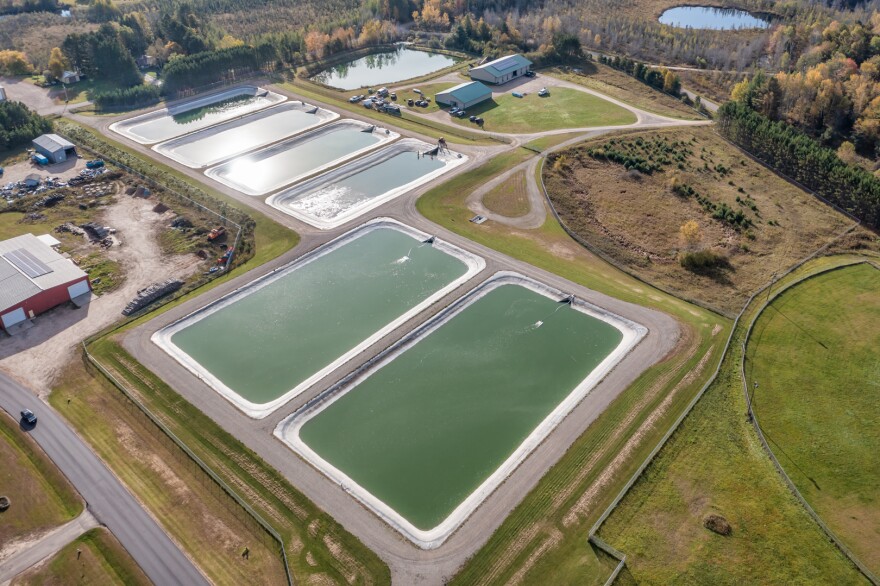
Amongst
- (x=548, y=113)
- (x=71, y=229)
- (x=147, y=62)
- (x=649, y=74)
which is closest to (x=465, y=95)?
(x=548, y=113)

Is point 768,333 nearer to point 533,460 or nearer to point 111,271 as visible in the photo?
point 533,460

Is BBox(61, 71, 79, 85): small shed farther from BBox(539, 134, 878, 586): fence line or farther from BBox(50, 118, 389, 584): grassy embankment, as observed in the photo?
BBox(539, 134, 878, 586): fence line

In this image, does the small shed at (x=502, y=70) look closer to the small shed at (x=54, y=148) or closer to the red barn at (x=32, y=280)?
the small shed at (x=54, y=148)

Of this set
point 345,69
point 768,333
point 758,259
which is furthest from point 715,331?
point 345,69

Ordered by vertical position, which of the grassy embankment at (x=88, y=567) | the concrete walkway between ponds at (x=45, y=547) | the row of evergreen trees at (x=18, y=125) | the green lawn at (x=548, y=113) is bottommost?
the grassy embankment at (x=88, y=567)

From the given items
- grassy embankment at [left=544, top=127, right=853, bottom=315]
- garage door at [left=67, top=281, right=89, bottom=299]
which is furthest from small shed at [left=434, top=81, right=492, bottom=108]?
garage door at [left=67, top=281, right=89, bottom=299]

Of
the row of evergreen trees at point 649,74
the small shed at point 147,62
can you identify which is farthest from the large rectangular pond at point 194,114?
the row of evergreen trees at point 649,74
